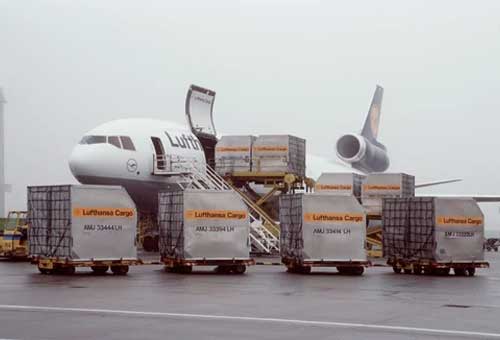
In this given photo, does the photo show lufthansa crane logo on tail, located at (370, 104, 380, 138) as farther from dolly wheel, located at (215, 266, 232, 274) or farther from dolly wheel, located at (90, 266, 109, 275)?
dolly wheel, located at (90, 266, 109, 275)

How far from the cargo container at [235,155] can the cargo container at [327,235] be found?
14.0m

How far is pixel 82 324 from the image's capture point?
40.7ft

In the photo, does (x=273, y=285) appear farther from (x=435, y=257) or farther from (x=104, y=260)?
(x=435, y=257)

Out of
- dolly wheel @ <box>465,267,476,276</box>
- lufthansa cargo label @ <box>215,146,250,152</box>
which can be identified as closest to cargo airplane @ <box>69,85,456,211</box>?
lufthansa cargo label @ <box>215,146,250,152</box>

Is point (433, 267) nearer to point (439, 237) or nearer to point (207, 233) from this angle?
point (439, 237)

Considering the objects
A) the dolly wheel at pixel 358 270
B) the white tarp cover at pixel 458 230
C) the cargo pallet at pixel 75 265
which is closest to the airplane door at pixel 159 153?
the cargo pallet at pixel 75 265

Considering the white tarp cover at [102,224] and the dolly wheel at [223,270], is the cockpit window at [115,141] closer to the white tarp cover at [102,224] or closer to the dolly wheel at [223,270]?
the white tarp cover at [102,224]

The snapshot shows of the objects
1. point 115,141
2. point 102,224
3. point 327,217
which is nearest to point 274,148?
point 115,141

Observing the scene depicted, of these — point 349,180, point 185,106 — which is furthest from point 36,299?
point 349,180

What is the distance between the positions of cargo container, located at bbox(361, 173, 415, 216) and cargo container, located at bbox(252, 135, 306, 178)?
162 inches

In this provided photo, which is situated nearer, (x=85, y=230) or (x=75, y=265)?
(x=75, y=265)

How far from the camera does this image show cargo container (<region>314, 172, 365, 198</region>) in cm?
4278

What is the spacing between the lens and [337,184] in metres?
43.1

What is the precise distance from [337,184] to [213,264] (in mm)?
19139
